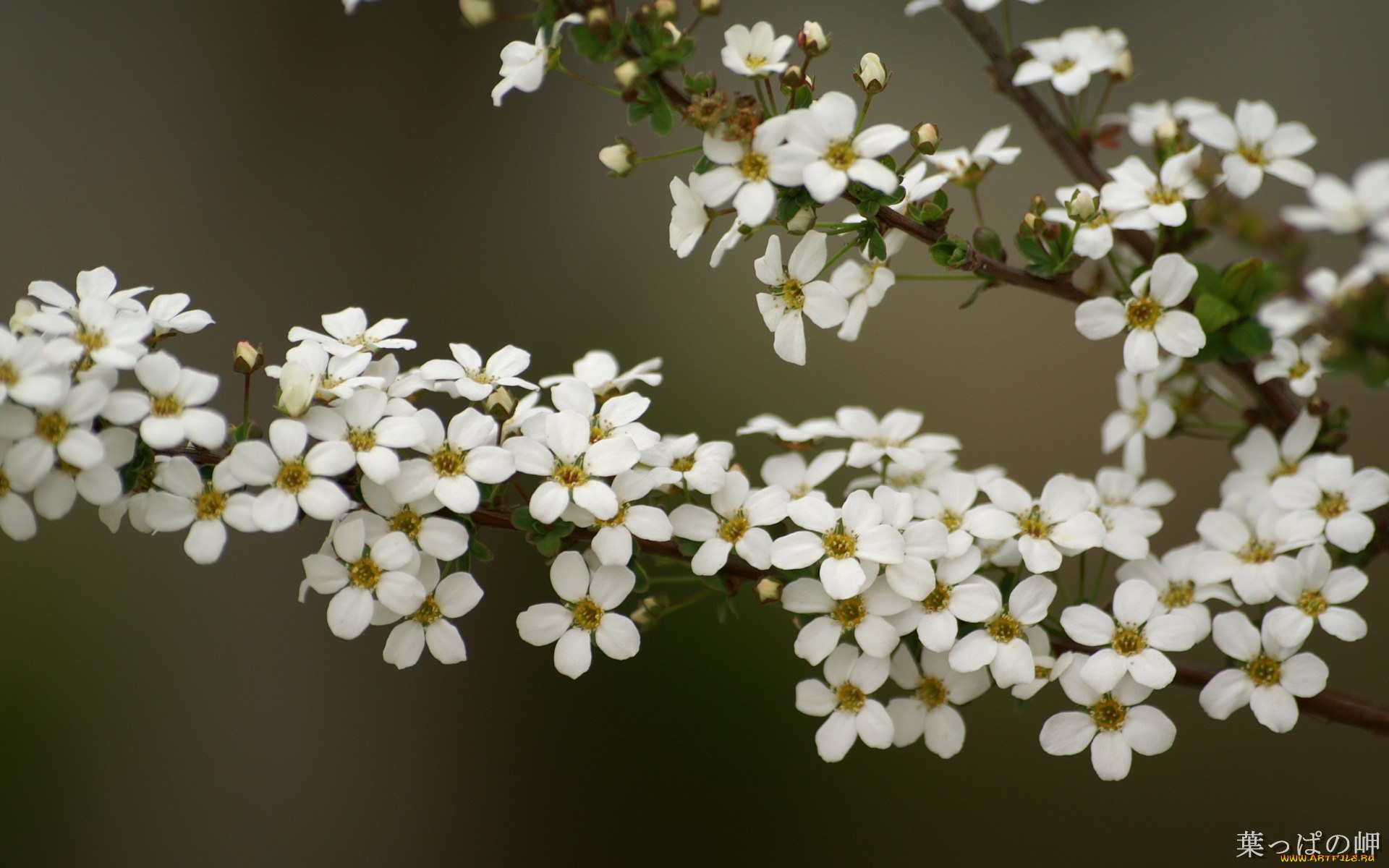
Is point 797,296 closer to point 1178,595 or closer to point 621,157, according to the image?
point 621,157

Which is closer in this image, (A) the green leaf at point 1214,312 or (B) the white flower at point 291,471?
(B) the white flower at point 291,471

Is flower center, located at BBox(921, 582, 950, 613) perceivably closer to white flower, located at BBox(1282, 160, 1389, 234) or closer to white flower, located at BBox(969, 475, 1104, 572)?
white flower, located at BBox(969, 475, 1104, 572)

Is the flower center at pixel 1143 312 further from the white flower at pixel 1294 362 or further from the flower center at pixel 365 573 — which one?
the flower center at pixel 365 573

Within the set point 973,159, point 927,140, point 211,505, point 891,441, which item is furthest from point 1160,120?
point 211,505

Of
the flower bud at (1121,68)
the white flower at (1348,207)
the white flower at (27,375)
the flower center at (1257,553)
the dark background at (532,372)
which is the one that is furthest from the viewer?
the dark background at (532,372)

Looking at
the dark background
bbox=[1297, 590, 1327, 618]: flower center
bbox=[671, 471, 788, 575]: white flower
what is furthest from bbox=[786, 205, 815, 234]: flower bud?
the dark background

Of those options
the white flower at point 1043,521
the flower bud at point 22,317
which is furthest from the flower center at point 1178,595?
the flower bud at point 22,317

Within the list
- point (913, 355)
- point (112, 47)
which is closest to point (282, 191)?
point (112, 47)
